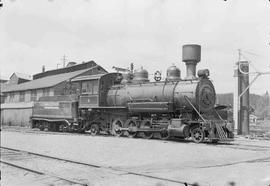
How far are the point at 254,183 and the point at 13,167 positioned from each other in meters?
6.06

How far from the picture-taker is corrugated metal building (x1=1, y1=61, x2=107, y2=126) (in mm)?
35750

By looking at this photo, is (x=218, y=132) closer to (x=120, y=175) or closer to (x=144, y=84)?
(x=144, y=84)

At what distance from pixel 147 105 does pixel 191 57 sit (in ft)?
11.4

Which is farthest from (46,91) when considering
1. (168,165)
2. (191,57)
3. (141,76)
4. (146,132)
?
(168,165)

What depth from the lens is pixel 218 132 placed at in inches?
653

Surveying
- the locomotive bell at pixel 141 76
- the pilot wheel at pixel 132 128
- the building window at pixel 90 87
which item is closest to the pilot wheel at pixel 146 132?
the pilot wheel at pixel 132 128

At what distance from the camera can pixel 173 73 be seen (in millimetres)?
18797

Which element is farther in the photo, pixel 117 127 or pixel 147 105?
pixel 117 127

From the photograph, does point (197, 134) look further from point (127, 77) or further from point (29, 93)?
point (29, 93)

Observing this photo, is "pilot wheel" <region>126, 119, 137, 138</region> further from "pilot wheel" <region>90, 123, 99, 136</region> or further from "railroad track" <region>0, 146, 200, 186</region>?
"railroad track" <region>0, 146, 200, 186</region>

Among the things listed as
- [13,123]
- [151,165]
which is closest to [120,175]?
[151,165]

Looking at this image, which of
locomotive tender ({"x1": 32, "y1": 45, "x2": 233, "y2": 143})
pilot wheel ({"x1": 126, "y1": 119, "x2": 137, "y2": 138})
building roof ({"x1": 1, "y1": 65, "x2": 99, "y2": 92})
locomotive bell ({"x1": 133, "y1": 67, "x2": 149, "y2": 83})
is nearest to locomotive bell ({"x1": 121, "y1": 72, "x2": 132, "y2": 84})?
locomotive tender ({"x1": 32, "y1": 45, "x2": 233, "y2": 143})

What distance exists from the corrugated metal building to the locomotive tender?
36.1ft

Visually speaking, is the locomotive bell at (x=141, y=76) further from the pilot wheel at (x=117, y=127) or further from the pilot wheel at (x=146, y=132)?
the pilot wheel at (x=146, y=132)
